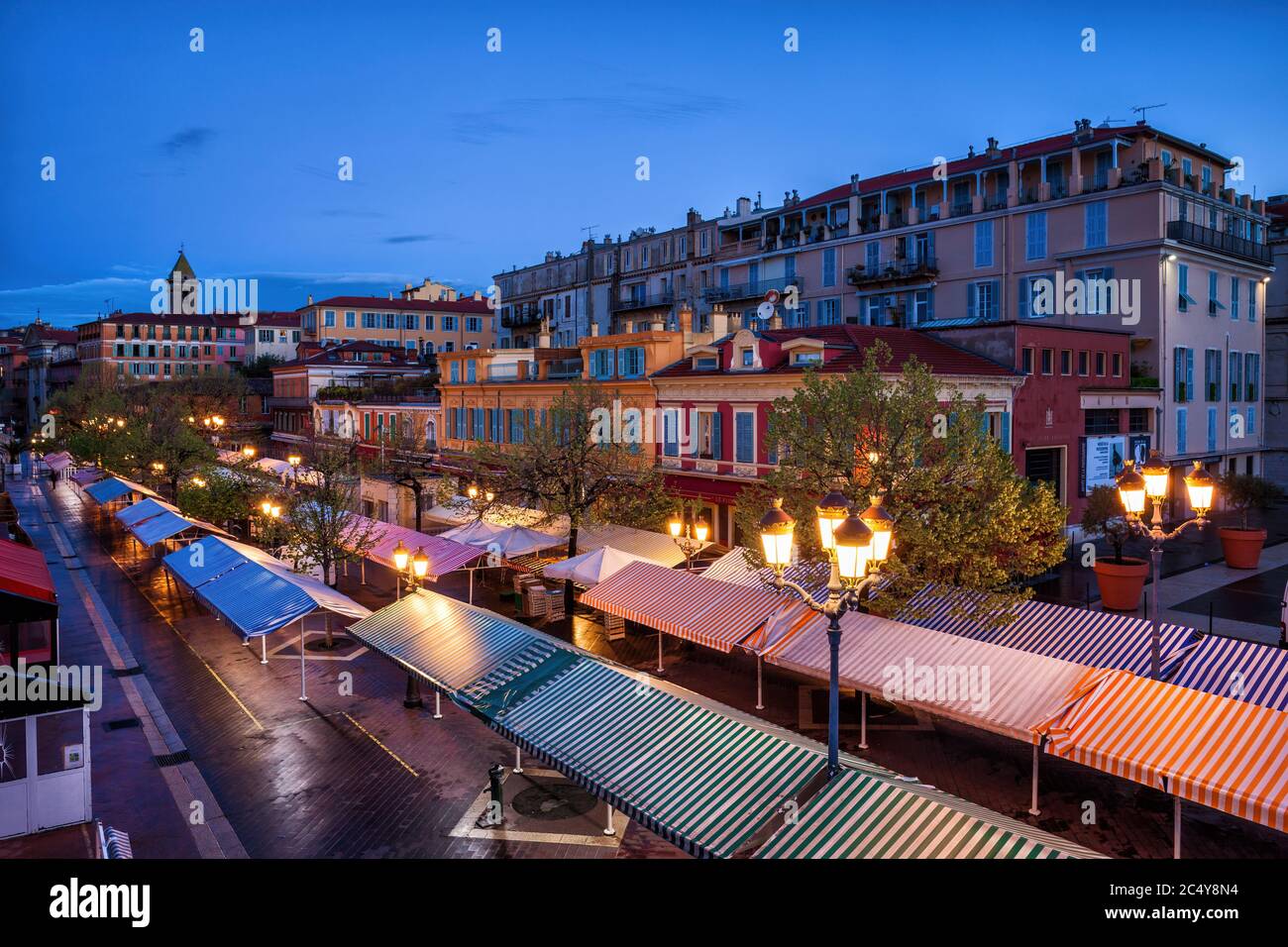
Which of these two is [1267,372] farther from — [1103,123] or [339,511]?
[339,511]

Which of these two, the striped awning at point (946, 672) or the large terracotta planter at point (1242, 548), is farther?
the large terracotta planter at point (1242, 548)

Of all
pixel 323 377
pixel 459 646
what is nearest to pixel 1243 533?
pixel 459 646

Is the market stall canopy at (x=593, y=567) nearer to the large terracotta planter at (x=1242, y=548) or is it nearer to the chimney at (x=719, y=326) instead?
the chimney at (x=719, y=326)

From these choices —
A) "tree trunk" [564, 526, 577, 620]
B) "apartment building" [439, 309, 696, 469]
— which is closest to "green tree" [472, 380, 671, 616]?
"tree trunk" [564, 526, 577, 620]

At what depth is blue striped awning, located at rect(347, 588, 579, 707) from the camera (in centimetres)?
1467

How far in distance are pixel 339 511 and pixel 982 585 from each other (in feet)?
59.7

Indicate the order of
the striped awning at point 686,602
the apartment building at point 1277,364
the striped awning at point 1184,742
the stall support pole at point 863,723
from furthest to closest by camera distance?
the apartment building at point 1277,364 < the striped awning at point 686,602 < the stall support pole at point 863,723 < the striped awning at point 1184,742

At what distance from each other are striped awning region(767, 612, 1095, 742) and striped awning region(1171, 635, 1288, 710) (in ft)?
7.22

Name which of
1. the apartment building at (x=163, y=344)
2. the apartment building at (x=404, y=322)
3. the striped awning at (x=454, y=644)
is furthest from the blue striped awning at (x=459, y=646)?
the apartment building at (x=163, y=344)

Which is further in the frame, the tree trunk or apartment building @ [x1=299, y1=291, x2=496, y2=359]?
apartment building @ [x1=299, y1=291, x2=496, y2=359]

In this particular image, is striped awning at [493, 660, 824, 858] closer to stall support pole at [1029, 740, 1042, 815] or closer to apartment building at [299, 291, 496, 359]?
stall support pole at [1029, 740, 1042, 815]

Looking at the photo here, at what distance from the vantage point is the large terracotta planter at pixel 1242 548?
100ft

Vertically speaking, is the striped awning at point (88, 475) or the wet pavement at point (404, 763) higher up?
the striped awning at point (88, 475)

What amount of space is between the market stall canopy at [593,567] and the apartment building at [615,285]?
124ft
